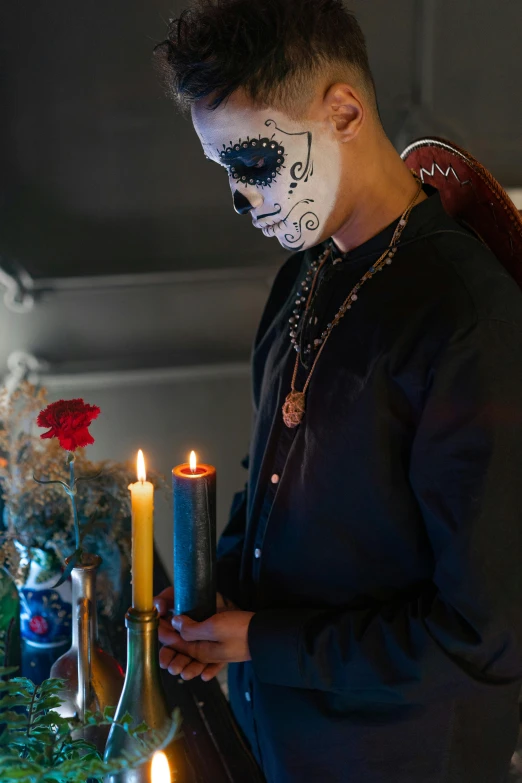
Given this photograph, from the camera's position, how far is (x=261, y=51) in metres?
0.83

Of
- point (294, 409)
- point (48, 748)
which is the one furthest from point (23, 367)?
point (48, 748)

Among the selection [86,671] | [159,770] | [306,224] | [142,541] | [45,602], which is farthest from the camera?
[45,602]

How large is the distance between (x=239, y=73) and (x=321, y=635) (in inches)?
24.8

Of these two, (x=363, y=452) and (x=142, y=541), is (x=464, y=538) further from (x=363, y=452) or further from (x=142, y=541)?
(x=142, y=541)

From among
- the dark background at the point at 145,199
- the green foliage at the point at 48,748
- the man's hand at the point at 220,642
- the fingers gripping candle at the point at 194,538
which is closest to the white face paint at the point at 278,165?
the fingers gripping candle at the point at 194,538

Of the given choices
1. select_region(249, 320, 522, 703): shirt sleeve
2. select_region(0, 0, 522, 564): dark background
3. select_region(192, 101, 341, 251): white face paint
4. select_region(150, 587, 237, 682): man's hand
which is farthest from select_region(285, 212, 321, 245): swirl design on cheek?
select_region(0, 0, 522, 564): dark background

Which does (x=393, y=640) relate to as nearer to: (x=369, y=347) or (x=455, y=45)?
(x=369, y=347)

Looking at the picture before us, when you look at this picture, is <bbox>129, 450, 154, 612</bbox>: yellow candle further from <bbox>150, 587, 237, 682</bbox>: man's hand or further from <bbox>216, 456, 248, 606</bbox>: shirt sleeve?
<bbox>216, 456, 248, 606</bbox>: shirt sleeve

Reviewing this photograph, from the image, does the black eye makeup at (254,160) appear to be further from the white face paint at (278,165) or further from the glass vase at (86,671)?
the glass vase at (86,671)

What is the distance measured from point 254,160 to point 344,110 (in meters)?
0.12

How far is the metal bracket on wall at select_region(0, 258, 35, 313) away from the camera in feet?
5.03

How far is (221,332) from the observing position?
5.72 ft

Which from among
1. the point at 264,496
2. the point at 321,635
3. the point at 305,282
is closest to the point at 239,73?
the point at 305,282

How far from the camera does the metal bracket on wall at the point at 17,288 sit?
5.03 feet
